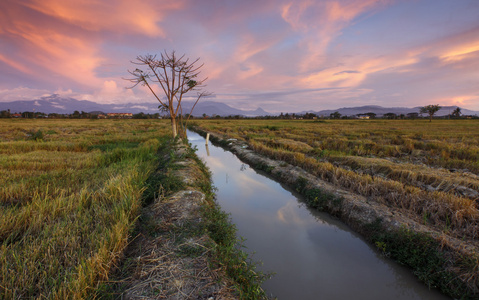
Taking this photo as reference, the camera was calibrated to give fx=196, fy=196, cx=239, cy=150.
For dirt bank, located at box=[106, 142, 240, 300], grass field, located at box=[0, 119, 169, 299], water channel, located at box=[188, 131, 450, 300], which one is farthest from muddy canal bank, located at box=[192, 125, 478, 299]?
grass field, located at box=[0, 119, 169, 299]

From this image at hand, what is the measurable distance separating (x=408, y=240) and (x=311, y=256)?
6.08ft

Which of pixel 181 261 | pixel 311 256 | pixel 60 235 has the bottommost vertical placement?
pixel 311 256

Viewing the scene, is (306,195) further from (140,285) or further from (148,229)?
(140,285)

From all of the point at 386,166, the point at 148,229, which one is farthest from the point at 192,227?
the point at 386,166

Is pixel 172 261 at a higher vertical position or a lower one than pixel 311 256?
higher

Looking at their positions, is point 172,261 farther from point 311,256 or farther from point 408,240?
point 408,240

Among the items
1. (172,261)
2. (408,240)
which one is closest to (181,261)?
(172,261)

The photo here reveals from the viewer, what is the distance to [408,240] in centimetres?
380

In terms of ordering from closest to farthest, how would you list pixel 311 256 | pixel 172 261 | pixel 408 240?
pixel 172 261, pixel 408 240, pixel 311 256

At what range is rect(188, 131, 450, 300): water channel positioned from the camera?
3279 millimetres

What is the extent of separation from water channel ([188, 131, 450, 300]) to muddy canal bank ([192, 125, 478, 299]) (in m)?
0.21

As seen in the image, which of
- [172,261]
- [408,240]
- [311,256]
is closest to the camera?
[172,261]

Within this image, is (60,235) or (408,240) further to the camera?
(408,240)

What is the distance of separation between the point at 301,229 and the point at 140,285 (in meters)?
3.95
